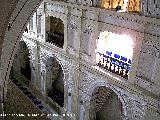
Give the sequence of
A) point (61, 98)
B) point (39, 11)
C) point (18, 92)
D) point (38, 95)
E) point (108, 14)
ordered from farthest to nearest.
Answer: point (38, 95) < point (61, 98) < point (39, 11) < point (108, 14) < point (18, 92)

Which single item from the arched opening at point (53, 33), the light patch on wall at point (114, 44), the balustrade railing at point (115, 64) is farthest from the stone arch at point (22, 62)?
the balustrade railing at point (115, 64)

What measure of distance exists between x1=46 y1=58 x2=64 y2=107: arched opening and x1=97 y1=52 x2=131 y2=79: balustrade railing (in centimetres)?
472

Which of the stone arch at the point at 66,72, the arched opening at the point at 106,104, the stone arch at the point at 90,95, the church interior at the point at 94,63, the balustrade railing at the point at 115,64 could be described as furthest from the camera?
the stone arch at the point at 66,72

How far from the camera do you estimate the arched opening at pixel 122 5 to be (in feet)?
35.1

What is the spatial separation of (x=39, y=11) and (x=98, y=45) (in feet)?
16.4

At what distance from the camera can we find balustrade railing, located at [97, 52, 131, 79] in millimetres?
11523

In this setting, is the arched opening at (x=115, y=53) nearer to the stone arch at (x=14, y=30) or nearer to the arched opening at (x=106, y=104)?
the arched opening at (x=106, y=104)

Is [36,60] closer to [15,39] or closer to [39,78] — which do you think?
[39,78]

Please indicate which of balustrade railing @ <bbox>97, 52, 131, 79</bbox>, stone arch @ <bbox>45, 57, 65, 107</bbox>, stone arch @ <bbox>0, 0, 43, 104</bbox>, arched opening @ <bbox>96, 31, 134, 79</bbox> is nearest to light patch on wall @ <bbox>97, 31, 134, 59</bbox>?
arched opening @ <bbox>96, 31, 134, 79</bbox>

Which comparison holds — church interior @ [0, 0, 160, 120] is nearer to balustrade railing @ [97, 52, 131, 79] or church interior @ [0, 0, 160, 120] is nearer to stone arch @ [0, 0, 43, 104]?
balustrade railing @ [97, 52, 131, 79]

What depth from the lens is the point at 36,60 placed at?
17203mm

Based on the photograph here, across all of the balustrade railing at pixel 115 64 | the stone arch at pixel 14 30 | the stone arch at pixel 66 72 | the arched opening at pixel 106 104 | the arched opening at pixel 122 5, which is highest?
the arched opening at pixel 122 5

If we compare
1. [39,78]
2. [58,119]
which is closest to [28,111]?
[58,119]

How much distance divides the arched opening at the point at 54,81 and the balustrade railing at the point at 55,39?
134 cm
